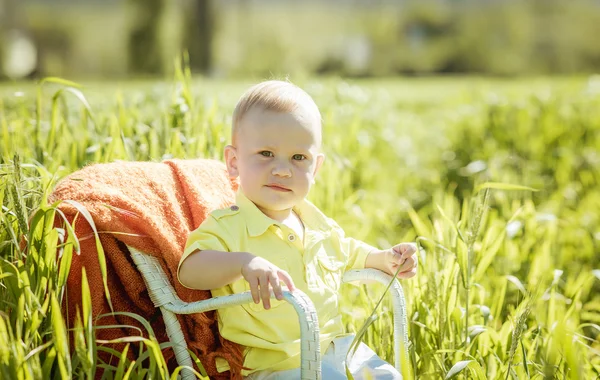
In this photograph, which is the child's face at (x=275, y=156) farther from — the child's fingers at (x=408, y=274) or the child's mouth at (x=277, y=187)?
the child's fingers at (x=408, y=274)

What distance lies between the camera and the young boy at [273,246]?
239 cm

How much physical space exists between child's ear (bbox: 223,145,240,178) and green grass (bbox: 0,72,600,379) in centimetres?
62

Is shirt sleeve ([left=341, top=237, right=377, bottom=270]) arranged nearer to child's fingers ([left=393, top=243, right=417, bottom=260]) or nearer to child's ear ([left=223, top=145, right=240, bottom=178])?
child's fingers ([left=393, top=243, right=417, bottom=260])

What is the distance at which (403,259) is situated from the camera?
2.60 meters

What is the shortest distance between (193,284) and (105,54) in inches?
1203

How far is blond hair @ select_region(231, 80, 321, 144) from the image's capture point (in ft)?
8.10

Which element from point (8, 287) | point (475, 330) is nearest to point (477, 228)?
point (475, 330)

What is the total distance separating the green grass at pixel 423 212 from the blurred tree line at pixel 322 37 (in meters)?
17.6

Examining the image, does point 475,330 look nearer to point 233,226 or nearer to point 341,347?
point 341,347

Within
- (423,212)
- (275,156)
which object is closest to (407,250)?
(275,156)

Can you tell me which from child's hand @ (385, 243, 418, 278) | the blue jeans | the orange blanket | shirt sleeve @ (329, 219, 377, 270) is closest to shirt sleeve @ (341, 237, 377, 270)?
shirt sleeve @ (329, 219, 377, 270)

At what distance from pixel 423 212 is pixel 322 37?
27.9m

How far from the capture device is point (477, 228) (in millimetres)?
2531

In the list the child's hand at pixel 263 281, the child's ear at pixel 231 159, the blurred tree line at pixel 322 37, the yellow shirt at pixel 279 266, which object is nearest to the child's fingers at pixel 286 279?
the child's hand at pixel 263 281
